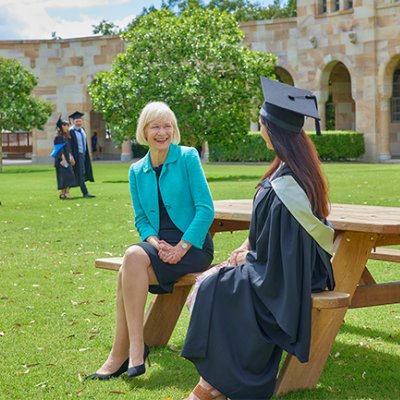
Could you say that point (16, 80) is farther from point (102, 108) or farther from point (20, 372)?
point (20, 372)

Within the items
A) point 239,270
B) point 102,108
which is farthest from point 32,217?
point 102,108

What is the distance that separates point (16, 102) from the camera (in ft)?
120

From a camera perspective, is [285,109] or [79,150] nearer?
[285,109]

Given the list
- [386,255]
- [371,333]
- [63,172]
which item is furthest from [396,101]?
[371,333]

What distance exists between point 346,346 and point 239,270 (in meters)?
1.62

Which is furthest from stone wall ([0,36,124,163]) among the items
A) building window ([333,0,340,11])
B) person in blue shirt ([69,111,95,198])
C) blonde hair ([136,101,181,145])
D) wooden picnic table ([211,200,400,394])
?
wooden picnic table ([211,200,400,394])

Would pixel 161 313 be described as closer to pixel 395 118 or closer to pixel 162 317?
pixel 162 317

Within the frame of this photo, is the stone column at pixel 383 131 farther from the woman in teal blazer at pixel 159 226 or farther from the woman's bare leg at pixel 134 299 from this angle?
the woman's bare leg at pixel 134 299

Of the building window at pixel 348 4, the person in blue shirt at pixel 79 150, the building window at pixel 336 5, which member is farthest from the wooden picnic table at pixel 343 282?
the building window at pixel 336 5

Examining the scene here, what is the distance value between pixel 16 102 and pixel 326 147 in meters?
12.1

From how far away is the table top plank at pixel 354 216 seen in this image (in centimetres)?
519

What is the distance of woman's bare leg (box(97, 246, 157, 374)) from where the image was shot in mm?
5605

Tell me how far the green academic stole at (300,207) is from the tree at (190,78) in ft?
72.0

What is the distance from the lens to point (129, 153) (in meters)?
46.4
